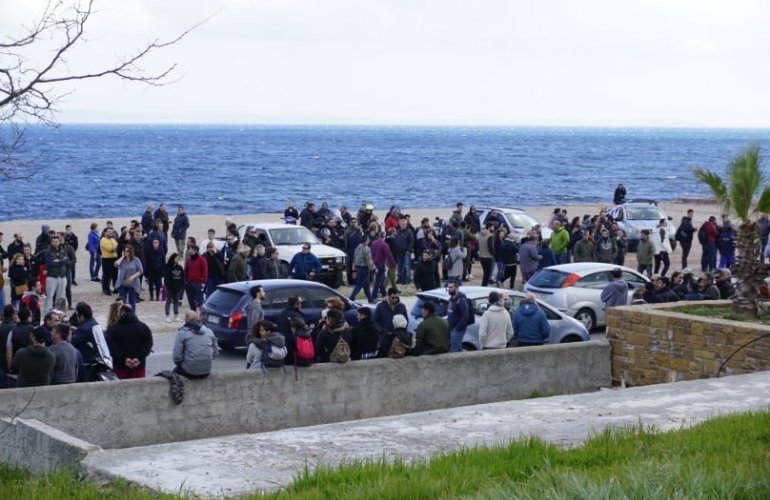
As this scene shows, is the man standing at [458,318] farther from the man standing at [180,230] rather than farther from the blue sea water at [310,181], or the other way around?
the blue sea water at [310,181]

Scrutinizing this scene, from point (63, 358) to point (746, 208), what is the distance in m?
9.56

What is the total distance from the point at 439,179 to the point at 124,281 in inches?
3410

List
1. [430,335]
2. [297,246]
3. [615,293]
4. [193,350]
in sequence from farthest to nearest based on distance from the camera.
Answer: [297,246], [615,293], [430,335], [193,350]

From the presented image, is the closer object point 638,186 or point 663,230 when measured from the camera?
point 663,230

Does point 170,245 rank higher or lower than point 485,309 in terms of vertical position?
lower

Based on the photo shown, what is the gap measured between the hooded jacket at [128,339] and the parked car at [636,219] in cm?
2374

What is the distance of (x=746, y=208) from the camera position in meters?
16.8

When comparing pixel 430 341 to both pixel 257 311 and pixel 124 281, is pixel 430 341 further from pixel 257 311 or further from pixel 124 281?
pixel 124 281

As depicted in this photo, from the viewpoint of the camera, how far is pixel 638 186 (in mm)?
104688

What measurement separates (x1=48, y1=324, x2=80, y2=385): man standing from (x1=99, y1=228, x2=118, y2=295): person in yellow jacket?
12516 mm

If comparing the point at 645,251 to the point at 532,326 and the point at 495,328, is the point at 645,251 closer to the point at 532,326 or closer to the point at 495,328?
the point at 532,326

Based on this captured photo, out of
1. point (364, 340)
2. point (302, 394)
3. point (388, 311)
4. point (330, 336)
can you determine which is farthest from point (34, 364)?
point (388, 311)

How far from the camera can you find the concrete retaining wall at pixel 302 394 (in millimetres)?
12586

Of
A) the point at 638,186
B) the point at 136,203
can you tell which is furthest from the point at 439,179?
the point at 136,203
